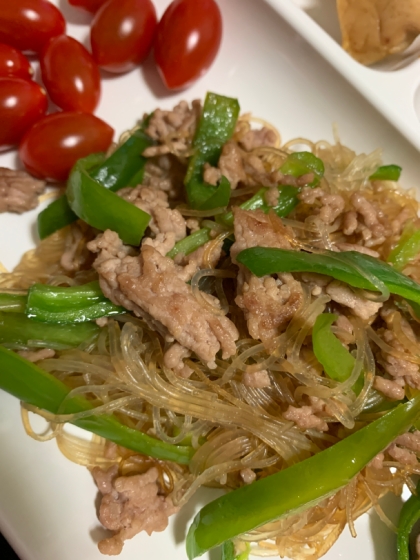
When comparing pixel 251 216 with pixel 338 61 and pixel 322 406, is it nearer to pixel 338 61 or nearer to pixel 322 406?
pixel 322 406

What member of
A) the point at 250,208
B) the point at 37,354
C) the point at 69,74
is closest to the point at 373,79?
the point at 250,208

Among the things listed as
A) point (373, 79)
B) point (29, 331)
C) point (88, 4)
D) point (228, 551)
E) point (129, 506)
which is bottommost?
point (129, 506)

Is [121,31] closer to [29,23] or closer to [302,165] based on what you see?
[29,23]

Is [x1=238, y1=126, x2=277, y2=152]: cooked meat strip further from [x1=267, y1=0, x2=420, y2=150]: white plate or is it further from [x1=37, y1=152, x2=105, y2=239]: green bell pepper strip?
[x1=37, y1=152, x2=105, y2=239]: green bell pepper strip

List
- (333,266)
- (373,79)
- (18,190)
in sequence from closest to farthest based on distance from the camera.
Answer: (333,266), (18,190), (373,79)

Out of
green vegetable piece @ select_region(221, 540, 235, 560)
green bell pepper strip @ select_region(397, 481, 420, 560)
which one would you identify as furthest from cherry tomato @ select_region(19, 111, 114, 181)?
green bell pepper strip @ select_region(397, 481, 420, 560)
